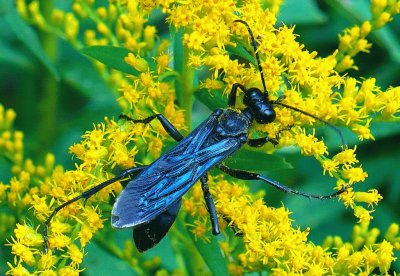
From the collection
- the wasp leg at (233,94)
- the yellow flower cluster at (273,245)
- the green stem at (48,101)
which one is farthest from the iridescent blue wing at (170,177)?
the green stem at (48,101)

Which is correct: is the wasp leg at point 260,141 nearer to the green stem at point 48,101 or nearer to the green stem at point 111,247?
the green stem at point 111,247

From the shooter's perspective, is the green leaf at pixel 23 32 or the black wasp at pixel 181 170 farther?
the green leaf at pixel 23 32

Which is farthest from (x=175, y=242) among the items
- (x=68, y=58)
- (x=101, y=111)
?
(x=68, y=58)

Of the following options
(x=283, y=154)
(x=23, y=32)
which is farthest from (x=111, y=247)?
(x=23, y=32)

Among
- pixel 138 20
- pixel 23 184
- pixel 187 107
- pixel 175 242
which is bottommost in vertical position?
pixel 175 242

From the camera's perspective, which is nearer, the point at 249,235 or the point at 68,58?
the point at 249,235

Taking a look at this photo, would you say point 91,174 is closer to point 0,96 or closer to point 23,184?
point 23,184
